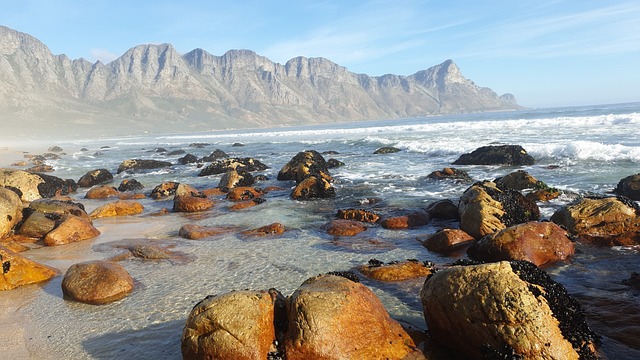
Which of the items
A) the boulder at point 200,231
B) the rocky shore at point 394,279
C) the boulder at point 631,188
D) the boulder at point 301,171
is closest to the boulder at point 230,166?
the boulder at point 301,171

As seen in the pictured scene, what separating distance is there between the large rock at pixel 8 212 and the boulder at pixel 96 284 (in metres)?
5.62

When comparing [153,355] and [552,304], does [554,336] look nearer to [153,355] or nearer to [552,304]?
[552,304]

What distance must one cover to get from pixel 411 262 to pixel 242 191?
10.4 metres

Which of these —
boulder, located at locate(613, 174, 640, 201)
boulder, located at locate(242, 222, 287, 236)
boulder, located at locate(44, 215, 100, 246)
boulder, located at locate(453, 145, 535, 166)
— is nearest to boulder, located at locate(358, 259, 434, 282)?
boulder, located at locate(242, 222, 287, 236)

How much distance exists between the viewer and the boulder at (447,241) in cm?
940

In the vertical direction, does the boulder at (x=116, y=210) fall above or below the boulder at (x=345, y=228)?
above

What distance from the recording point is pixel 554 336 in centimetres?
470

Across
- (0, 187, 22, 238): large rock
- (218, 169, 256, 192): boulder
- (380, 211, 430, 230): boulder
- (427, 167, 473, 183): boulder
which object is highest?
(0, 187, 22, 238): large rock

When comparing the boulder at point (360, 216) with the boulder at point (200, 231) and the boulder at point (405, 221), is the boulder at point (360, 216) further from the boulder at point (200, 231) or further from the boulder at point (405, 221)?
the boulder at point (200, 231)

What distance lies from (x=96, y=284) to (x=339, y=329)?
4.94 meters

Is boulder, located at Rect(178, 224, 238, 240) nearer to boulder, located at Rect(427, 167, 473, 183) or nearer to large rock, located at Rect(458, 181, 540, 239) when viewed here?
large rock, located at Rect(458, 181, 540, 239)

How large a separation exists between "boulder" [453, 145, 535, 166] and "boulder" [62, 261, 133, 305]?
22236mm

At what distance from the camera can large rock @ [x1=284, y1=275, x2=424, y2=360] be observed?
4754mm

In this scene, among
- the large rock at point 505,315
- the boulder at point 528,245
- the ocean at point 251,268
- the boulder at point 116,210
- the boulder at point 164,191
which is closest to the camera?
the large rock at point 505,315
